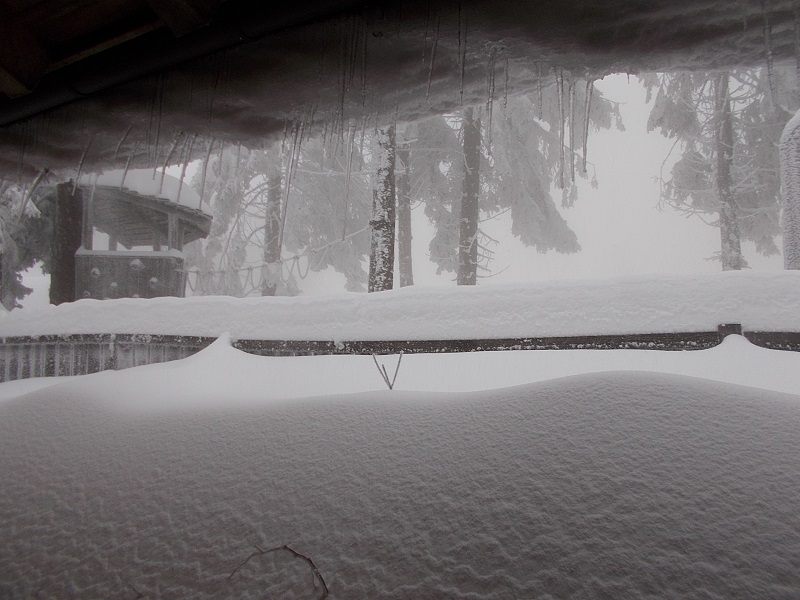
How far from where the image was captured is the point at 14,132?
3395mm

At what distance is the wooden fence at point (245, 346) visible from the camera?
10.8 feet

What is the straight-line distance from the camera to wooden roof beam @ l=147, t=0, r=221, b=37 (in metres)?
1.97

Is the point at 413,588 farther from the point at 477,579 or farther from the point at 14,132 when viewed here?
the point at 14,132

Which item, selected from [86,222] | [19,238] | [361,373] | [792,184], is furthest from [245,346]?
[19,238]

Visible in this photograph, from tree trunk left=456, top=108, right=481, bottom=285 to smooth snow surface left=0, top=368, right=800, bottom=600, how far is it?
33.5 ft

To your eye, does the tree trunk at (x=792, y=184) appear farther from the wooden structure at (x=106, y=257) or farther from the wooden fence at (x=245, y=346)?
the wooden structure at (x=106, y=257)

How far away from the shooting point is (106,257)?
10141mm

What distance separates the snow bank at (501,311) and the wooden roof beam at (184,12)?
286 centimetres

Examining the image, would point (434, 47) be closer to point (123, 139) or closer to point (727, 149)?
point (123, 139)

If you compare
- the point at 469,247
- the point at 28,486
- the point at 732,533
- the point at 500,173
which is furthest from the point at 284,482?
the point at 500,173

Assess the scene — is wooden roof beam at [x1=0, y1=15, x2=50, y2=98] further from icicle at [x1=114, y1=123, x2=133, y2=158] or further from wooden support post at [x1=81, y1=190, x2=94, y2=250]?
wooden support post at [x1=81, y1=190, x2=94, y2=250]

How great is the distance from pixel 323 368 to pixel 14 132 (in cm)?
348

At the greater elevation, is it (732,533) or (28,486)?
(732,533)

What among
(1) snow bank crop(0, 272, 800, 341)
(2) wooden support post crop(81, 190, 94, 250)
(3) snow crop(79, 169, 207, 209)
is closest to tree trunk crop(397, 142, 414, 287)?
(3) snow crop(79, 169, 207, 209)
